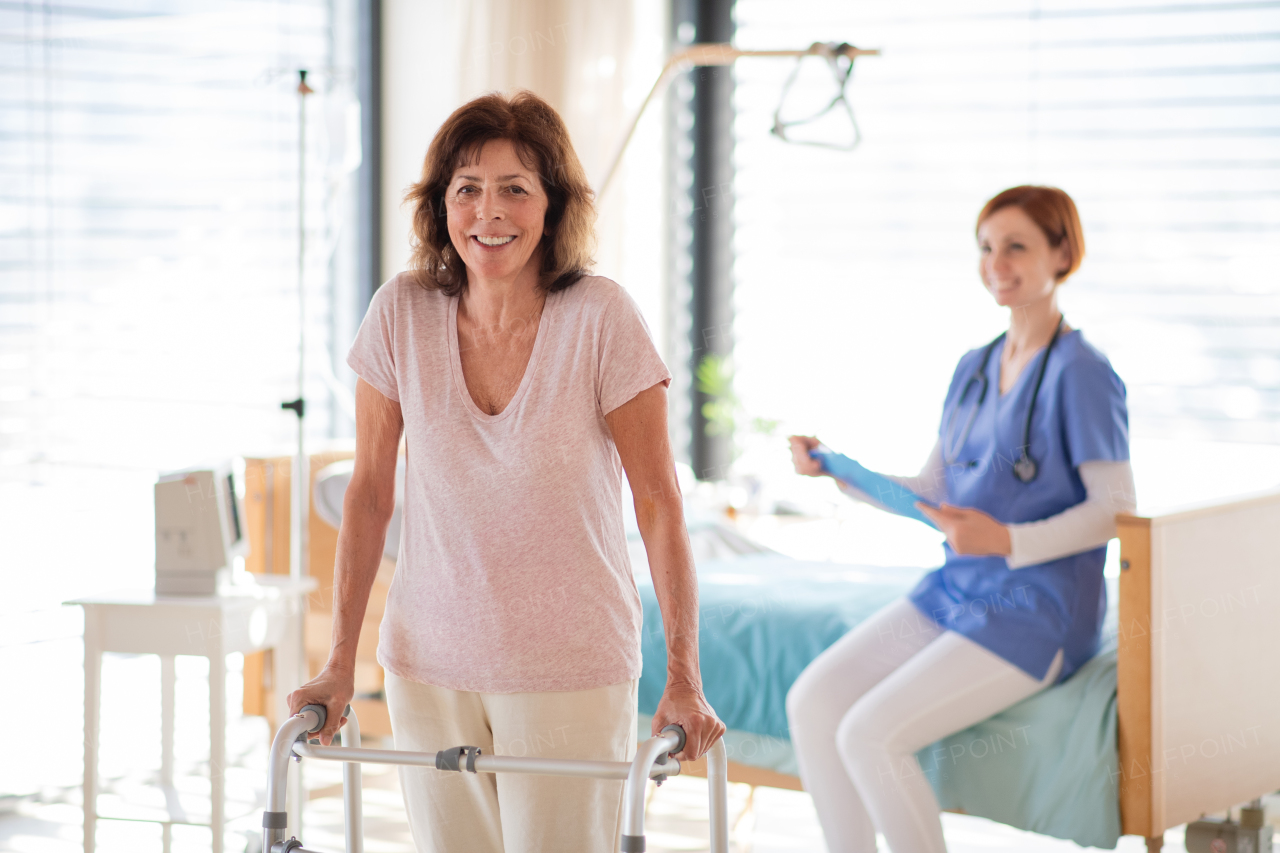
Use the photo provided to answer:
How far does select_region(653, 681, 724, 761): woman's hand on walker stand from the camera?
1249mm

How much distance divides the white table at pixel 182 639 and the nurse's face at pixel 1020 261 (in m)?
1.44

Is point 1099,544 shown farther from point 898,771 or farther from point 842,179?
point 842,179

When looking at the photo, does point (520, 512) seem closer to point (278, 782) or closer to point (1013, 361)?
point (278, 782)

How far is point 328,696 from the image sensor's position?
54.2 inches

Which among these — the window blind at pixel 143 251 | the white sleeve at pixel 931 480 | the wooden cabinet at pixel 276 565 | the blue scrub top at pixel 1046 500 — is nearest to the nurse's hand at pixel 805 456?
the white sleeve at pixel 931 480

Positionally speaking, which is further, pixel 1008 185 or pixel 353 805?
pixel 1008 185

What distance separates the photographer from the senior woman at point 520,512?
133 cm

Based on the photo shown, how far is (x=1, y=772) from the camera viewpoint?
2.95 metres

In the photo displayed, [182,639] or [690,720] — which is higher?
[690,720]

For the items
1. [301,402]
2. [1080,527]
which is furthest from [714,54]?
[1080,527]

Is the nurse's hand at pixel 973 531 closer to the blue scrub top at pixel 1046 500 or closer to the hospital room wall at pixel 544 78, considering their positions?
the blue scrub top at pixel 1046 500

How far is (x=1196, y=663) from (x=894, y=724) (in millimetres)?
498

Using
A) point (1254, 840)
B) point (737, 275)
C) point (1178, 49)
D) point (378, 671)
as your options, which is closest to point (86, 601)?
point (378, 671)

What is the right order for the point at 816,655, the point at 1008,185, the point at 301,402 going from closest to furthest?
the point at 816,655
the point at 301,402
the point at 1008,185
